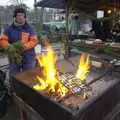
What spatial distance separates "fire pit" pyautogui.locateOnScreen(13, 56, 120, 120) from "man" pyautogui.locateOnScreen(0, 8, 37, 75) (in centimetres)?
→ 76

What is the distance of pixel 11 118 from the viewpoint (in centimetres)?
382

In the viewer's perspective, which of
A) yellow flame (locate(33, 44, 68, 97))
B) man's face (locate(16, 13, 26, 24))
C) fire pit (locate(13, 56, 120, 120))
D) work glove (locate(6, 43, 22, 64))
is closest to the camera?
fire pit (locate(13, 56, 120, 120))

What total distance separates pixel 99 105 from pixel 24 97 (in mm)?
1144

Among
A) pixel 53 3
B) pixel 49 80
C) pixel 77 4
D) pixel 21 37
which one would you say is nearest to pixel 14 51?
pixel 21 37

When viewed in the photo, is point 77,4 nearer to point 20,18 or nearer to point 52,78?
point 20,18

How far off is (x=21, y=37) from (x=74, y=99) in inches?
78.0

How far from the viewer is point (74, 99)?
231cm

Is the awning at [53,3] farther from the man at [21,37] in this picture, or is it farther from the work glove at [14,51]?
the work glove at [14,51]

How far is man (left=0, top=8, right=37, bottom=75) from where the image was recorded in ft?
11.9

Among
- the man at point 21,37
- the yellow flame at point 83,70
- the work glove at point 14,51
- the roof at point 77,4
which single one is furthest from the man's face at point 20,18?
the roof at point 77,4

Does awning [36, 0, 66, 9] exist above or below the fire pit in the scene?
above

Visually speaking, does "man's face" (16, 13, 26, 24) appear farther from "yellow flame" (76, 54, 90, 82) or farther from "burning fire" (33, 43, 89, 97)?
"yellow flame" (76, 54, 90, 82)

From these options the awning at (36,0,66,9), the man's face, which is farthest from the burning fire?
the awning at (36,0,66,9)

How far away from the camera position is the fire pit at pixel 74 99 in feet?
7.06
